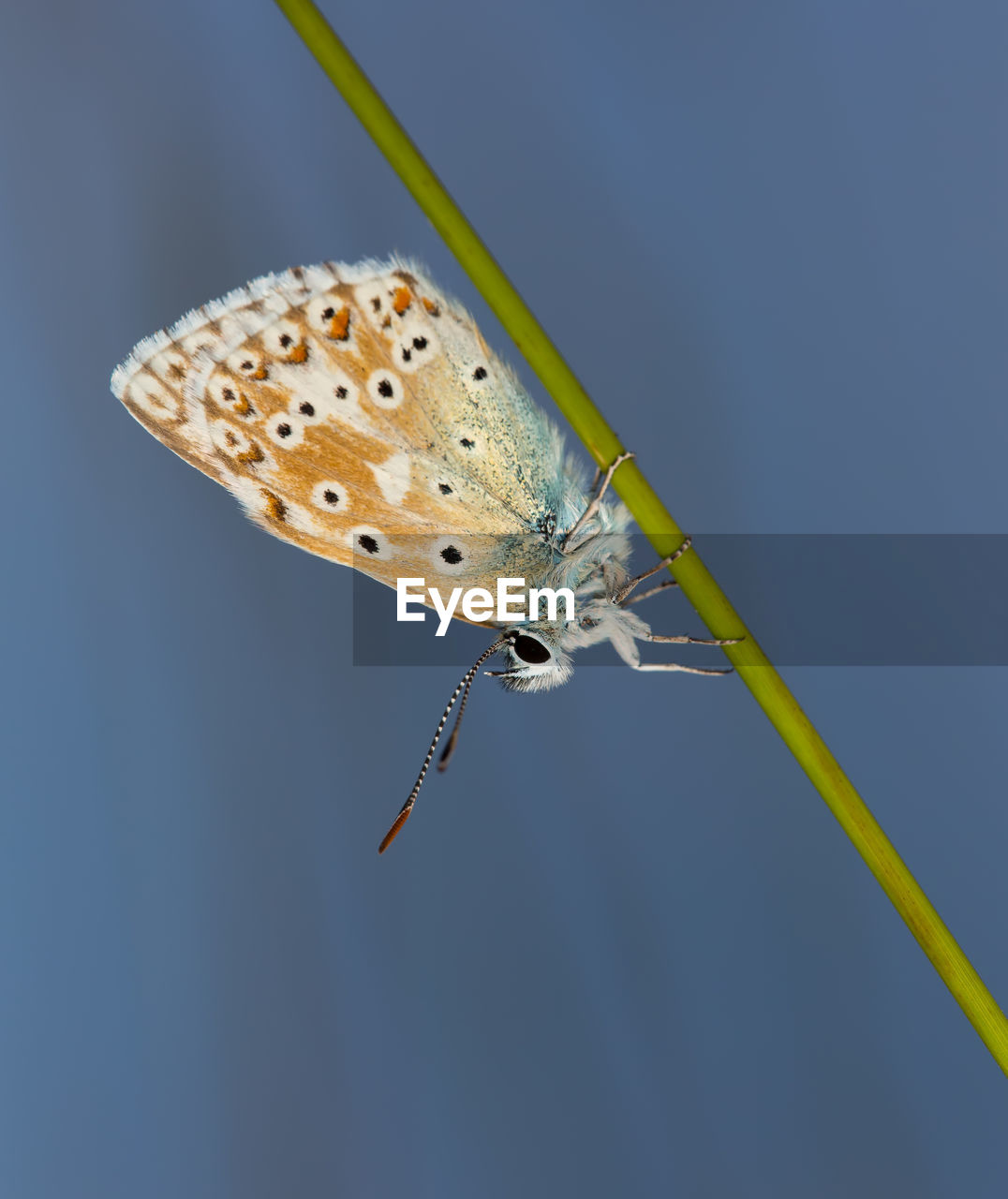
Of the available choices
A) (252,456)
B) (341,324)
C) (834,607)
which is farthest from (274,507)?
(834,607)

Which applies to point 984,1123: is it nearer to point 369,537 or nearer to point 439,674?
point 439,674

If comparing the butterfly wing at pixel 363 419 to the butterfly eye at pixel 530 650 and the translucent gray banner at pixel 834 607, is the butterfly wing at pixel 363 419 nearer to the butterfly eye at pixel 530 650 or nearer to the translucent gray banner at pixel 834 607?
the butterfly eye at pixel 530 650

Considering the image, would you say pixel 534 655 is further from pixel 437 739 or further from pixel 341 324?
pixel 341 324

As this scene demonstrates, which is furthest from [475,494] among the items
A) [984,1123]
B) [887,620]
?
[984,1123]

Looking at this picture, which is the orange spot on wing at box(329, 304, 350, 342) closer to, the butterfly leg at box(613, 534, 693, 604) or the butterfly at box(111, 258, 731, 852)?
the butterfly at box(111, 258, 731, 852)

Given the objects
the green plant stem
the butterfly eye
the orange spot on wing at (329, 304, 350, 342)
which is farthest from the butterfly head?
the orange spot on wing at (329, 304, 350, 342)

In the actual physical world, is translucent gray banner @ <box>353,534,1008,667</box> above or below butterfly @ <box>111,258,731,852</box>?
above

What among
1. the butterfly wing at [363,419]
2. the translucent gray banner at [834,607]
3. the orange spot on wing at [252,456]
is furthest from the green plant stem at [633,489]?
the translucent gray banner at [834,607]
